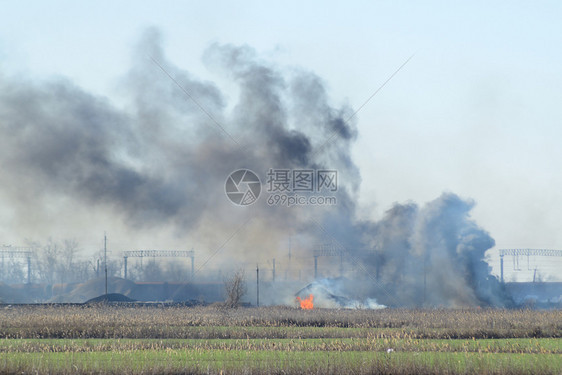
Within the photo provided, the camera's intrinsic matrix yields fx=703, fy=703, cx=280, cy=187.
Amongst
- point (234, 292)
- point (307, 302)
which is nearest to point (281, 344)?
point (234, 292)

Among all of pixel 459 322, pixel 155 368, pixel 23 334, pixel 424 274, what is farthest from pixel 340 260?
pixel 155 368

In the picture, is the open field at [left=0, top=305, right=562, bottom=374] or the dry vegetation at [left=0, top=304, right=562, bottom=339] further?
the dry vegetation at [left=0, top=304, right=562, bottom=339]

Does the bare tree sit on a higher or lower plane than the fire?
higher

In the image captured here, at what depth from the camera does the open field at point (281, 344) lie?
3562 cm

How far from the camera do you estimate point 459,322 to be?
6444 centimetres

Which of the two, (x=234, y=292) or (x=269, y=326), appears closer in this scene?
(x=269, y=326)

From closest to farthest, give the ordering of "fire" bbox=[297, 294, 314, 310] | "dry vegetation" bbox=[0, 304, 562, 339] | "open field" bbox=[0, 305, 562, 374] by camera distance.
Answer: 1. "open field" bbox=[0, 305, 562, 374]
2. "dry vegetation" bbox=[0, 304, 562, 339]
3. "fire" bbox=[297, 294, 314, 310]

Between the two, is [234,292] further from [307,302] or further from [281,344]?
[281,344]

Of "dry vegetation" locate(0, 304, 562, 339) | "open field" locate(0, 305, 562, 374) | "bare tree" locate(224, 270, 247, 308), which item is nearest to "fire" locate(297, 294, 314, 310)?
"bare tree" locate(224, 270, 247, 308)

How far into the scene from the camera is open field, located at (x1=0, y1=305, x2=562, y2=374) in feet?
117

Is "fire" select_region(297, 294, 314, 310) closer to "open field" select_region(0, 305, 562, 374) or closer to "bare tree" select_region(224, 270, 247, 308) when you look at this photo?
"bare tree" select_region(224, 270, 247, 308)

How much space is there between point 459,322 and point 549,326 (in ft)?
25.3

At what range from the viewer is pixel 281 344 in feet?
154

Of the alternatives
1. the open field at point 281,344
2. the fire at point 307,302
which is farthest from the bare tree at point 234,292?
the open field at point 281,344
